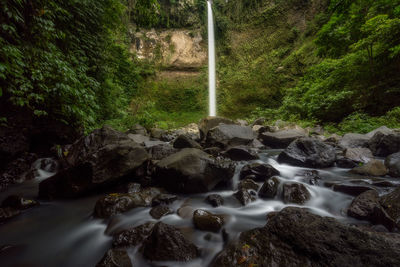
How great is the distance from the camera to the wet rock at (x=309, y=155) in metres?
3.63

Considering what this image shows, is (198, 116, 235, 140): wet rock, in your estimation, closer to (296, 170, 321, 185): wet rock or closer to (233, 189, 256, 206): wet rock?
(296, 170, 321, 185): wet rock

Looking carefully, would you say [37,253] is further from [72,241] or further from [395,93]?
[395,93]

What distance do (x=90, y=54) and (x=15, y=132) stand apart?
3039 millimetres

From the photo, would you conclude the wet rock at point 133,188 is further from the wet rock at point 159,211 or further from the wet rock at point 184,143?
the wet rock at point 184,143

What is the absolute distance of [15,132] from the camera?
324cm

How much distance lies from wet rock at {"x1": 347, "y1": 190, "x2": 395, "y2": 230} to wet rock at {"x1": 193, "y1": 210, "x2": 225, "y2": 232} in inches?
56.5

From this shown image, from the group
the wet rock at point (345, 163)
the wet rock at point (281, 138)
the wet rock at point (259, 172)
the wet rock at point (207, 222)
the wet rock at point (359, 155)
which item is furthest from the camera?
the wet rock at point (281, 138)

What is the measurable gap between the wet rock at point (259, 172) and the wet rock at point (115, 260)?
217cm

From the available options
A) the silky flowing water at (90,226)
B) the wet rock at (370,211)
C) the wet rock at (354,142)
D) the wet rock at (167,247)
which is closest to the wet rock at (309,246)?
the wet rock at (167,247)

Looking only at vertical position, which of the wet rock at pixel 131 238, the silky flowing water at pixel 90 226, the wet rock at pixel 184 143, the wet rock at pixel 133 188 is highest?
the wet rock at pixel 184 143

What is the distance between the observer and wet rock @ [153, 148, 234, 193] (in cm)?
271

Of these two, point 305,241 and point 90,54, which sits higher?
point 90,54

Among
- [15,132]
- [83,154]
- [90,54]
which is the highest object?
[90,54]

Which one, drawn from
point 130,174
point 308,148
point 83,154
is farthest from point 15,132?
point 308,148
